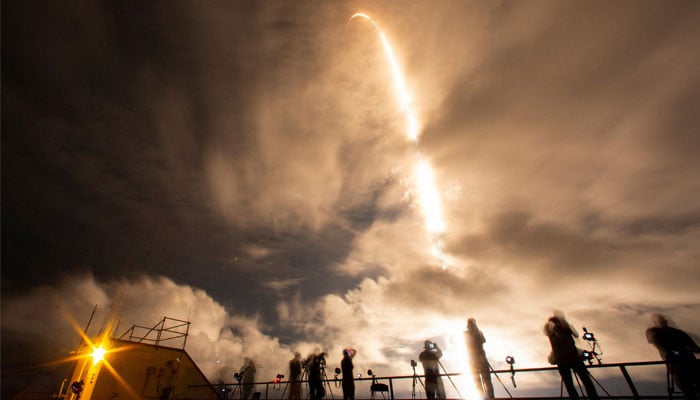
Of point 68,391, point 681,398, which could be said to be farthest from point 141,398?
point 681,398

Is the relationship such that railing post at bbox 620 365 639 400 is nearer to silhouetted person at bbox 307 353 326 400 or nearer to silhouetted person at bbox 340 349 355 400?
silhouetted person at bbox 340 349 355 400

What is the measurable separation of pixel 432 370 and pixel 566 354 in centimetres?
428

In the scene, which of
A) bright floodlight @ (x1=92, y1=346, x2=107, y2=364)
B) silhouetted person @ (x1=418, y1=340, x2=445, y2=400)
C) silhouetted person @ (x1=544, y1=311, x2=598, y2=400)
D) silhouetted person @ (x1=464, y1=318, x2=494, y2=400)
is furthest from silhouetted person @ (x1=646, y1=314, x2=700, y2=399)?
bright floodlight @ (x1=92, y1=346, x2=107, y2=364)

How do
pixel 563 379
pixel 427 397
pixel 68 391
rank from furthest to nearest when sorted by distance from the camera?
1. pixel 68 391
2. pixel 427 397
3. pixel 563 379

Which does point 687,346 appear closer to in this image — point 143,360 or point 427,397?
point 427,397

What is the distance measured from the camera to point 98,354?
1381cm

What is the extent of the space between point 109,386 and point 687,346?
20921mm

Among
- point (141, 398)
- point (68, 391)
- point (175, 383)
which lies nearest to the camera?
point (68, 391)

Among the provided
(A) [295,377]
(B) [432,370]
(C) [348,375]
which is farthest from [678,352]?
(A) [295,377]

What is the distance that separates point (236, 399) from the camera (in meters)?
14.5

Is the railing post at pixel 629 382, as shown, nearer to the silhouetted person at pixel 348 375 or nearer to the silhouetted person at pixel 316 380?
the silhouetted person at pixel 348 375

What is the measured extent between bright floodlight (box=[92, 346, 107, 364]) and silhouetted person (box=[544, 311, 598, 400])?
19.0 m

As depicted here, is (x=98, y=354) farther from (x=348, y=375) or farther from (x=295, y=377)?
(x=348, y=375)

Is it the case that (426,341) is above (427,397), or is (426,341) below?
above
